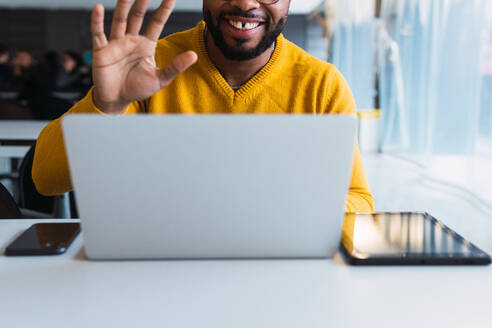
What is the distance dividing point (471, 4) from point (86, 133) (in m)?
4.25

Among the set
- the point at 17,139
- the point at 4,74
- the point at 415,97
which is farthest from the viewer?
the point at 4,74

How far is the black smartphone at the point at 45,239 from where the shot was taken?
0.77 m

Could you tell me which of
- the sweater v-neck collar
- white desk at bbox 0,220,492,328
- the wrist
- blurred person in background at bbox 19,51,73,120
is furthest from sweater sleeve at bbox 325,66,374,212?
blurred person in background at bbox 19,51,73,120

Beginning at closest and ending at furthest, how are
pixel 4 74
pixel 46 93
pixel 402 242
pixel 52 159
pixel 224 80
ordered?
pixel 402 242, pixel 52 159, pixel 224 80, pixel 46 93, pixel 4 74

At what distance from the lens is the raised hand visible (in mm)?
932

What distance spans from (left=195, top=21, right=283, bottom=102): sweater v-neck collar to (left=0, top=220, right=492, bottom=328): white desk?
649mm

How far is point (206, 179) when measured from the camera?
2.11ft

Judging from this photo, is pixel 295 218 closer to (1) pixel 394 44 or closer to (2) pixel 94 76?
(2) pixel 94 76

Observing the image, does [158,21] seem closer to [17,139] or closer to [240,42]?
[240,42]

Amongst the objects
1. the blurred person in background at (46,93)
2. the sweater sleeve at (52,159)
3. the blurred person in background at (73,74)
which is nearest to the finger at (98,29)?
the sweater sleeve at (52,159)

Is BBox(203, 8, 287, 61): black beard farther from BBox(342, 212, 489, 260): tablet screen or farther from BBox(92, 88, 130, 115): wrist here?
BBox(342, 212, 489, 260): tablet screen

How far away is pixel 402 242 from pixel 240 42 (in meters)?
0.76

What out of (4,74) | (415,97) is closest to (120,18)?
(415,97)

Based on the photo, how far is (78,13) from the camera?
36.9 feet
